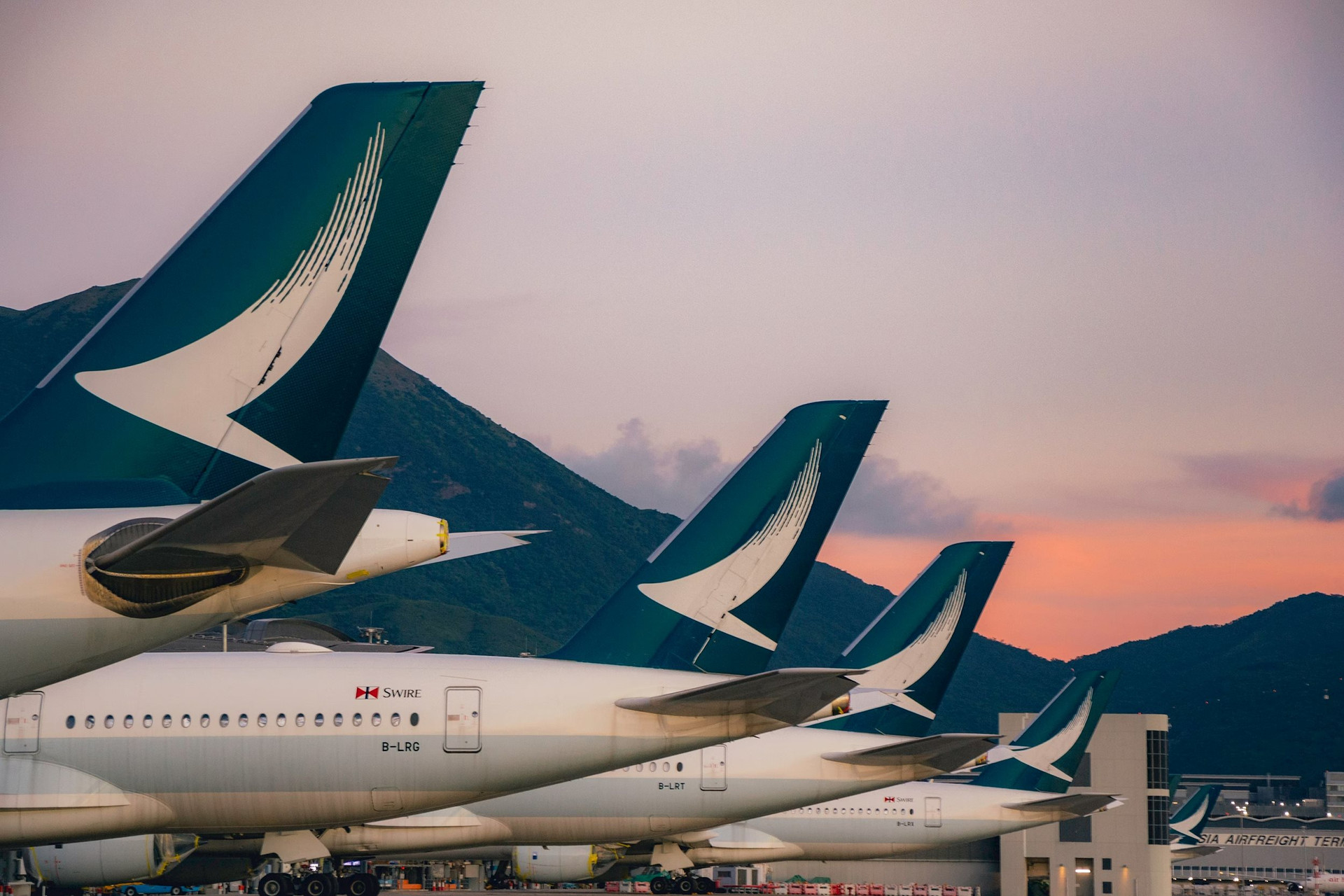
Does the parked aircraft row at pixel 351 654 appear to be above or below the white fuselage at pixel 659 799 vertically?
above

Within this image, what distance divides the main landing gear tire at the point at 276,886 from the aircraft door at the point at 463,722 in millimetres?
8645

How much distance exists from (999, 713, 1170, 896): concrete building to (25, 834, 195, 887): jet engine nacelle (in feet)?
164

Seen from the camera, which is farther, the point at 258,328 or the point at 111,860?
the point at 111,860

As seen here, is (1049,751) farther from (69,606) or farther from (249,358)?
(69,606)

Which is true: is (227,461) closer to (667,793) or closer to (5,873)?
(667,793)

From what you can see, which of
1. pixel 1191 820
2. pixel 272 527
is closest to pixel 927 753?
pixel 272 527

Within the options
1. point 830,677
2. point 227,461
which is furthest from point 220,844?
point 227,461

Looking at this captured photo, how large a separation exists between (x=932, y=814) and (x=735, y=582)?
2107cm

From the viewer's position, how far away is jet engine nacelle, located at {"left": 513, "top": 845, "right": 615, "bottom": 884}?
34625mm

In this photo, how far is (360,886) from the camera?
29.0 meters

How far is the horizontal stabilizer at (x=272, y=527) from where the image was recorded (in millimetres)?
7398

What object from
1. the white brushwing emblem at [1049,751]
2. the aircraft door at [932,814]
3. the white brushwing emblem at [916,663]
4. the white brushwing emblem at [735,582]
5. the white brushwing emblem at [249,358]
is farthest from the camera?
the white brushwing emblem at [1049,751]

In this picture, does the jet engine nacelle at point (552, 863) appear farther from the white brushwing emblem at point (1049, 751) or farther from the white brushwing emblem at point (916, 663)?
the white brushwing emblem at point (1049, 751)

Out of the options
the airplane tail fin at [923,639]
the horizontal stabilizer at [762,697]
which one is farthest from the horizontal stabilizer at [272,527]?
the airplane tail fin at [923,639]
